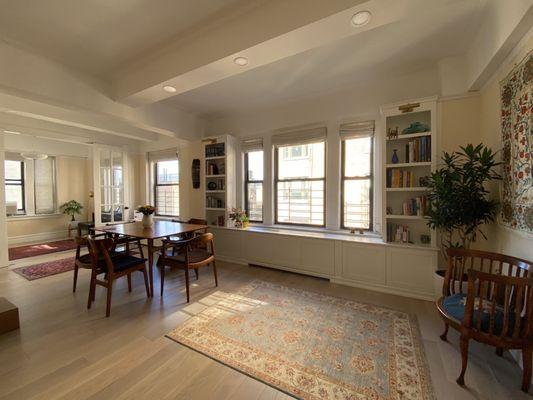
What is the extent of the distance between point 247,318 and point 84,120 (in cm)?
421

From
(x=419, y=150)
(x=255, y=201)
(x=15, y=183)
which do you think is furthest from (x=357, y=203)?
(x=15, y=183)

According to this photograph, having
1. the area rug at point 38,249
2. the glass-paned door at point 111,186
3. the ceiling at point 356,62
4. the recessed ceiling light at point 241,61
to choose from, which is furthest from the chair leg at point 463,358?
the area rug at point 38,249

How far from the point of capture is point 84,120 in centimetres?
399

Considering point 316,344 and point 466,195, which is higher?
point 466,195

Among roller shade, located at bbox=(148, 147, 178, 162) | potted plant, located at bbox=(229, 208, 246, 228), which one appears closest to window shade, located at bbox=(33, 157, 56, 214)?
roller shade, located at bbox=(148, 147, 178, 162)

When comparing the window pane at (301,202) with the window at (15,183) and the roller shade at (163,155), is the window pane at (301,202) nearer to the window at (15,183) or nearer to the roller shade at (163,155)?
the roller shade at (163,155)

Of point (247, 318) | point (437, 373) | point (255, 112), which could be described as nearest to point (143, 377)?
point (247, 318)

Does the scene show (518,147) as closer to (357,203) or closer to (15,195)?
(357,203)

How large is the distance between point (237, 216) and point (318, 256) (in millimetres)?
Answer: 1646

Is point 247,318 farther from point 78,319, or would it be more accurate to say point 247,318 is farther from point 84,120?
point 84,120

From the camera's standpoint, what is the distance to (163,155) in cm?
562

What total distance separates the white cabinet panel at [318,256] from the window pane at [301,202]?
57 cm

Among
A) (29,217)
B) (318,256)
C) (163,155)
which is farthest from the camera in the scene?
(29,217)

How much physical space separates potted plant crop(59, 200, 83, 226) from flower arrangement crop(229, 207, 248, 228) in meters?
4.96
